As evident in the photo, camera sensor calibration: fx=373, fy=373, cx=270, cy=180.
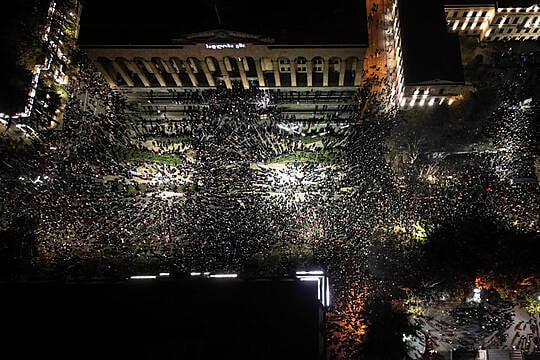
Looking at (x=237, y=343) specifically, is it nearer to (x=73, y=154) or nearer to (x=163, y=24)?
(x=73, y=154)

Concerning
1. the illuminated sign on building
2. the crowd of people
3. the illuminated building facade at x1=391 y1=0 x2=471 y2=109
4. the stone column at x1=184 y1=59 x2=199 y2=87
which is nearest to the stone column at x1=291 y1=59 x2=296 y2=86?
the illuminated sign on building

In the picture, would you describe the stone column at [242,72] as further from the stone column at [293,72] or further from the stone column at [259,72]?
the stone column at [293,72]

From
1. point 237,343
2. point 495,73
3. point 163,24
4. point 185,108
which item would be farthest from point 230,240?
point 495,73

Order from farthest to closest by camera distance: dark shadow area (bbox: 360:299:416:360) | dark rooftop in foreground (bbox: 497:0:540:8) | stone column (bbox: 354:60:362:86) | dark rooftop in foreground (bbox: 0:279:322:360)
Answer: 1. dark rooftop in foreground (bbox: 497:0:540:8)
2. stone column (bbox: 354:60:362:86)
3. dark shadow area (bbox: 360:299:416:360)
4. dark rooftop in foreground (bbox: 0:279:322:360)

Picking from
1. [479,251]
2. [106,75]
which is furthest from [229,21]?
[479,251]

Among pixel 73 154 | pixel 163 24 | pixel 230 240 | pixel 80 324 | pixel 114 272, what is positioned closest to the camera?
pixel 80 324

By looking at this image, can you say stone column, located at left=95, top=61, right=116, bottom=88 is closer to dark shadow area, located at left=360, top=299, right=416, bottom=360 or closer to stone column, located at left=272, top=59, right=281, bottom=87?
stone column, located at left=272, top=59, right=281, bottom=87
